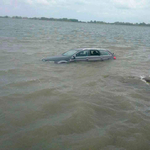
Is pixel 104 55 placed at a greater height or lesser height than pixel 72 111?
greater

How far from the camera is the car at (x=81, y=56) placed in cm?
1302

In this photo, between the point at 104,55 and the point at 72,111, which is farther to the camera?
the point at 104,55

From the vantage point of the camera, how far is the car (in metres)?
13.0

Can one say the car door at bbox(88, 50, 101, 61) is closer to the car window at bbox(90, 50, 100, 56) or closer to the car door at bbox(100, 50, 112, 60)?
the car window at bbox(90, 50, 100, 56)

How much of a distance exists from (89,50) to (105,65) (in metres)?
1.59

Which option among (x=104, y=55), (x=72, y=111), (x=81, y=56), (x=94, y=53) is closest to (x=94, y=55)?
(x=94, y=53)

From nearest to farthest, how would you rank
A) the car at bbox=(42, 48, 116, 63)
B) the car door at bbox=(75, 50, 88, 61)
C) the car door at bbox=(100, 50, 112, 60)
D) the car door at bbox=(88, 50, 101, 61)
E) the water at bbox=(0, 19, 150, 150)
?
Result: the water at bbox=(0, 19, 150, 150), the car at bbox=(42, 48, 116, 63), the car door at bbox=(75, 50, 88, 61), the car door at bbox=(88, 50, 101, 61), the car door at bbox=(100, 50, 112, 60)

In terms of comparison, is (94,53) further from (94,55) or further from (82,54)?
(82,54)

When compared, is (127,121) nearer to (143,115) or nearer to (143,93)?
(143,115)

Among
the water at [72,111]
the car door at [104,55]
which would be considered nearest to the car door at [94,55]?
the car door at [104,55]

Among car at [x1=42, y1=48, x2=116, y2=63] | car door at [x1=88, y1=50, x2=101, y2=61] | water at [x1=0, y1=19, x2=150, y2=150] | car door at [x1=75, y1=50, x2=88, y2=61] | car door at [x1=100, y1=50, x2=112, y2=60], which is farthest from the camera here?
car door at [x1=100, y1=50, x2=112, y2=60]

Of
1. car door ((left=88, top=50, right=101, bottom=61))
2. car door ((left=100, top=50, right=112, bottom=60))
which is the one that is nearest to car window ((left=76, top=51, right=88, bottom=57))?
car door ((left=88, top=50, right=101, bottom=61))

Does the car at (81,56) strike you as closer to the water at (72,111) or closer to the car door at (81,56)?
the car door at (81,56)

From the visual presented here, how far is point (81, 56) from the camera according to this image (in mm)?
13469
